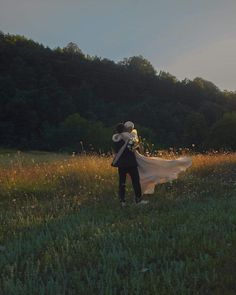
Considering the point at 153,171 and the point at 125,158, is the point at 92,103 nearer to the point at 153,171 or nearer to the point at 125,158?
the point at 153,171

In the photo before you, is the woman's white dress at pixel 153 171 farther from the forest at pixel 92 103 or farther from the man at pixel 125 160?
→ the forest at pixel 92 103

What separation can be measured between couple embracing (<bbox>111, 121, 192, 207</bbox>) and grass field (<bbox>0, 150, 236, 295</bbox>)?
323 mm

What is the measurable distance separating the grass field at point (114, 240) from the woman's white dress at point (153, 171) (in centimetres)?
33

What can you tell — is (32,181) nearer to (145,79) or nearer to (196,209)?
(196,209)

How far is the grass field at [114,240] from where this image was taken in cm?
520

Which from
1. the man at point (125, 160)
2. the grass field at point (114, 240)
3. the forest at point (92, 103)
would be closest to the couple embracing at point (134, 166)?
the man at point (125, 160)

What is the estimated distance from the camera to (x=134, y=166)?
11422mm

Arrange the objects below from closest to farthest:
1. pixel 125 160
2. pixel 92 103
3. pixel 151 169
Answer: pixel 125 160
pixel 151 169
pixel 92 103

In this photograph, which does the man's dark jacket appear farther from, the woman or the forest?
the forest

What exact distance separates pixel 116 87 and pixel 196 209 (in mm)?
107192

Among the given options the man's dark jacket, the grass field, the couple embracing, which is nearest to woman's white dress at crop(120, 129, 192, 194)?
the couple embracing

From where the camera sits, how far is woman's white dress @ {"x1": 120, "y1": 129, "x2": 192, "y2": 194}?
40.8 ft

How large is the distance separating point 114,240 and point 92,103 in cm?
10070

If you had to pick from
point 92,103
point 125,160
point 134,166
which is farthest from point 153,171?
point 92,103
